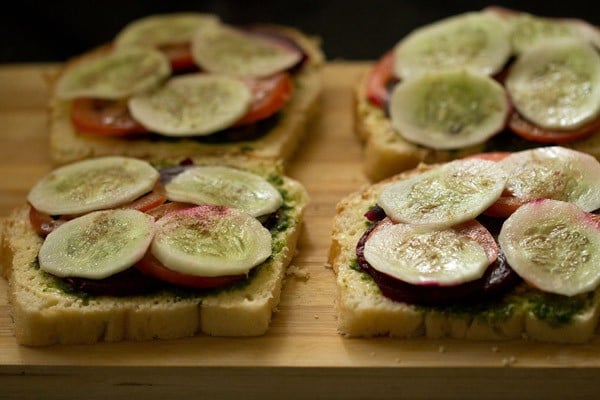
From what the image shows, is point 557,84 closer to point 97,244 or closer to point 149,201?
point 149,201

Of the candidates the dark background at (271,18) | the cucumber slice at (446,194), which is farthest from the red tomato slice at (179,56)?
the cucumber slice at (446,194)

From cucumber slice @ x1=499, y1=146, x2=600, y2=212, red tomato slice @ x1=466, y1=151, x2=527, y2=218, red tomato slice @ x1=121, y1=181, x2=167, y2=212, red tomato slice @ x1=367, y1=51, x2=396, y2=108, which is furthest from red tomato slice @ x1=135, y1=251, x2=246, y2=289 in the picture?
red tomato slice @ x1=367, y1=51, x2=396, y2=108

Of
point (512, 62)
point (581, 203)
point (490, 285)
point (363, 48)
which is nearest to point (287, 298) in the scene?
point (490, 285)

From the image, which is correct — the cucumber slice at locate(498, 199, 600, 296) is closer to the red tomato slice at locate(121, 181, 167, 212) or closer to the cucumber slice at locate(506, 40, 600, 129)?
the cucumber slice at locate(506, 40, 600, 129)

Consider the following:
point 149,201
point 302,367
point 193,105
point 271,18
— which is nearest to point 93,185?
point 149,201

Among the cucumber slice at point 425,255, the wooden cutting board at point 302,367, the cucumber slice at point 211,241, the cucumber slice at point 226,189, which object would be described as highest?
the cucumber slice at point 425,255

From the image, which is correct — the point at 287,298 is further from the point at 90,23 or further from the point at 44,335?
the point at 90,23

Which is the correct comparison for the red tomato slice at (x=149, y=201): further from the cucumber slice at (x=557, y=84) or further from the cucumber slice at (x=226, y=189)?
the cucumber slice at (x=557, y=84)
